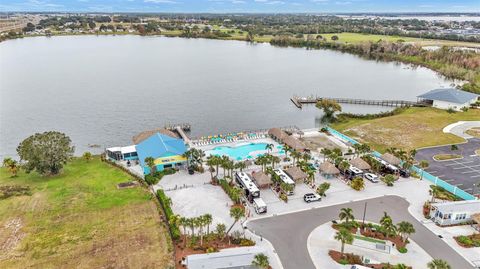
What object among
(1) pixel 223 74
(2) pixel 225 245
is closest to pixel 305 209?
(2) pixel 225 245

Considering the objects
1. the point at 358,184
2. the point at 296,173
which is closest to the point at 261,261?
the point at 296,173

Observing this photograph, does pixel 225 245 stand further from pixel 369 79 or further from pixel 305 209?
pixel 369 79

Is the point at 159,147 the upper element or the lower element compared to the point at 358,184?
upper

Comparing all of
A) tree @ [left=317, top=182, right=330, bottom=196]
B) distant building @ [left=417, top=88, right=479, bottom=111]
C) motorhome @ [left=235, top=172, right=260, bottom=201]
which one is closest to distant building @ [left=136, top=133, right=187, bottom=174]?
motorhome @ [left=235, top=172, right=260, bottom=201]

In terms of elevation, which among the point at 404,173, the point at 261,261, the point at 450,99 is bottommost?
the point at 404,173

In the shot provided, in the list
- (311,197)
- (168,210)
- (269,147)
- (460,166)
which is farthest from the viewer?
(269,147)

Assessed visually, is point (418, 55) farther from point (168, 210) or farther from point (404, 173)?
point (168, 210)
